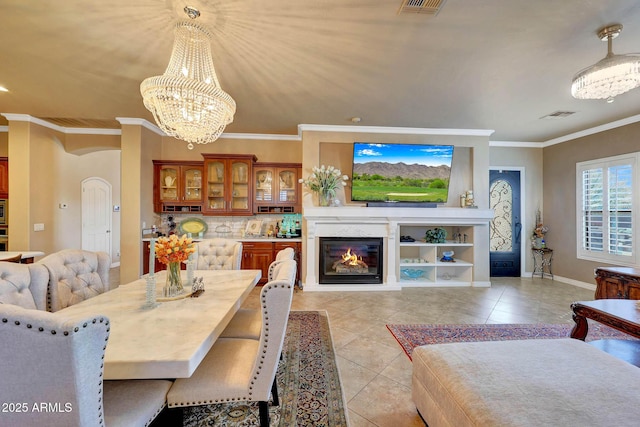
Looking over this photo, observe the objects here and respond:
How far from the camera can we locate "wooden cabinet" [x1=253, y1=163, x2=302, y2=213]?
17.0 ft

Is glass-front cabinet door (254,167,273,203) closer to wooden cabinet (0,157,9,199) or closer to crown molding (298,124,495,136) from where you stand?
crown molding (298,124,495,136)

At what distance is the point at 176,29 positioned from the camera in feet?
6.92

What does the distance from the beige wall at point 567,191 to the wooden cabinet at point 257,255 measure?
225 inches

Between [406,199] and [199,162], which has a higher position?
[199,162]

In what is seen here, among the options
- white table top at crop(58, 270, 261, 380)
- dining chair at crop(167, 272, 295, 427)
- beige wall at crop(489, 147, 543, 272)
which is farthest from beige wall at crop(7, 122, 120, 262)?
beige wall at crop(489, 147, 543, 272)

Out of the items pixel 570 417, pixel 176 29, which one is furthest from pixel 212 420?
pixel 176 29

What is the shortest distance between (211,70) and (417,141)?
12.5 feet

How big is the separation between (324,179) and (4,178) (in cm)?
542

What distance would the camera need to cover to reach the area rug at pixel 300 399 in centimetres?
172

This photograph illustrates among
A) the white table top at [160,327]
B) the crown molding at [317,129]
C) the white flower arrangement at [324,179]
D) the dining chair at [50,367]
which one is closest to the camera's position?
the dining chair at [50,367]

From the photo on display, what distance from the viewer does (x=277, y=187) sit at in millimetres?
5191

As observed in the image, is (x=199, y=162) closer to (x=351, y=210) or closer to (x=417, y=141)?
(x=351, y=210)

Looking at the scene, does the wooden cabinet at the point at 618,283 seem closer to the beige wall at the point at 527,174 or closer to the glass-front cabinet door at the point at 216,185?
the beige wall at the point at 527,174

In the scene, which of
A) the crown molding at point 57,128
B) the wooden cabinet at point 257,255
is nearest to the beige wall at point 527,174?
the wooden cabinet at point 257,255
